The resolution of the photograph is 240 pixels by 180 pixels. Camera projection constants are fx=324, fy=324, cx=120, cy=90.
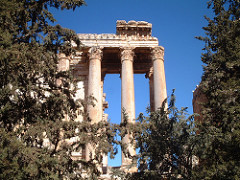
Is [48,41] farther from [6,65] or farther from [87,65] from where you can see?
[87,65]

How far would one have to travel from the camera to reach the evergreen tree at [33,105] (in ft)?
36.4

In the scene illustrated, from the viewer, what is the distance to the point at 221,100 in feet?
44.2

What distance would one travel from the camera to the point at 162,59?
2619 centimetres

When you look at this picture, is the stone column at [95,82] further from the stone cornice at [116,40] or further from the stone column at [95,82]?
the stone cornice at [116,40]

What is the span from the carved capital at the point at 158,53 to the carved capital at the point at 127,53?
5.74ft

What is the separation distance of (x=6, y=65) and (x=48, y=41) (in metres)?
2.93

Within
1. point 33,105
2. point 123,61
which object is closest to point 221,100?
point 33,105

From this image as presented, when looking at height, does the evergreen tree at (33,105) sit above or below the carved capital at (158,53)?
below

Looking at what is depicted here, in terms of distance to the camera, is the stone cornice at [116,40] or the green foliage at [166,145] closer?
the green foliage at [166,145]

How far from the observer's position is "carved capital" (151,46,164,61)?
2611 cm

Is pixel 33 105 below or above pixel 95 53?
below

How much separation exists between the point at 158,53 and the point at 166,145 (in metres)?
12.6

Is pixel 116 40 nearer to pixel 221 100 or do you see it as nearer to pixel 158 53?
pixel 158 53

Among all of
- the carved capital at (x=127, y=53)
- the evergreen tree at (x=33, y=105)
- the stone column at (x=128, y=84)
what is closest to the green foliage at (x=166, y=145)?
the evergreen tree at (x=33, y=105)
